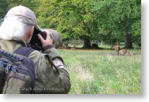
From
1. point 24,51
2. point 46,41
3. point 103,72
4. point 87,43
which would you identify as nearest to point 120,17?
point 87,43

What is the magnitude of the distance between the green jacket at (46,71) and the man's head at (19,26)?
1.2 inches

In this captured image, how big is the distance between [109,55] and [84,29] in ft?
0.94

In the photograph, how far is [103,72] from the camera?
2521 millimetres

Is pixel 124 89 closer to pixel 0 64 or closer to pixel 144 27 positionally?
pixel 144 27

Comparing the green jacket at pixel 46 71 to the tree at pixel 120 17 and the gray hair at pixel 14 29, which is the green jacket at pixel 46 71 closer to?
the gray hair at pixel 14 29

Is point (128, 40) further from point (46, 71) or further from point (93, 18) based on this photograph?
point (46, 71)

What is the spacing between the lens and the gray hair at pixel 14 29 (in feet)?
3.54

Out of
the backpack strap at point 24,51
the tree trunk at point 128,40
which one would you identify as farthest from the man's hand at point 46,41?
the tree trunk at point 128,40

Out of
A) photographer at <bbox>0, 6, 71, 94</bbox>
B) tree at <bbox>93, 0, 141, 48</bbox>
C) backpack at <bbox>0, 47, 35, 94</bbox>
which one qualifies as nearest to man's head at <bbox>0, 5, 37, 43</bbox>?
photographer at <bbox>0, 6, 71, 94</bbox>

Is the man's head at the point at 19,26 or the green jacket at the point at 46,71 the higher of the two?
the man's head at the point at 19,26

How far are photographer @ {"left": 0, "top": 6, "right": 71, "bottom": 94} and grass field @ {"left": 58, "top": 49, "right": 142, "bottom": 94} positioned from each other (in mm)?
1295

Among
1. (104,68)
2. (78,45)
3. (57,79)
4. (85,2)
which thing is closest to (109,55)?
(104,68)

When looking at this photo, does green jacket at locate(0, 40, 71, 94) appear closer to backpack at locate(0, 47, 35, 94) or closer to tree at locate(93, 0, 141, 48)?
backpack at locate(0, 47, 35, 94)

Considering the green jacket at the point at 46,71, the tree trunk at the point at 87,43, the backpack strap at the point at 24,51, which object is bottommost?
the tree trunk at the point at 87,43
